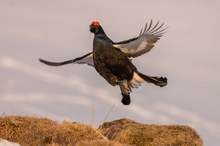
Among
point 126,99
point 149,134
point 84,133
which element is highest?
point 126,99

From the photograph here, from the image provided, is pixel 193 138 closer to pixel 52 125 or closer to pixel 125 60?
pixel 125 60

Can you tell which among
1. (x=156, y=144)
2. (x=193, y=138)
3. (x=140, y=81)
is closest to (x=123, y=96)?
(x=140, y=81)

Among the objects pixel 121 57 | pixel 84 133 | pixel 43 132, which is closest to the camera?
pixel 84 133

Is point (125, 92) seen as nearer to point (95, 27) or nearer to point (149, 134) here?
point (149, 134)

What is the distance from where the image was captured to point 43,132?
637 inches

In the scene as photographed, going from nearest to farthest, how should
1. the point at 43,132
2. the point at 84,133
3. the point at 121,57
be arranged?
the point at 84,133
the point at 43,132
the point at 121,57

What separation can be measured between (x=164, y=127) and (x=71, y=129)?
19.8 ft

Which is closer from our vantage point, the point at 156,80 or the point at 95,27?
the point at 95,27

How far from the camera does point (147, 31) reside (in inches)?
784

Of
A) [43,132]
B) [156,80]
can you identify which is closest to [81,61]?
[156,80]

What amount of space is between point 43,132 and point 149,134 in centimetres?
527

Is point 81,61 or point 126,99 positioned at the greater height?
point 81,61

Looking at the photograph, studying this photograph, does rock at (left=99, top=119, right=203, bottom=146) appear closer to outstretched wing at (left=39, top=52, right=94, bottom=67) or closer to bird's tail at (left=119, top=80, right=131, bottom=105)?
bird's tail at (left=119, top=80, right=131, bottom=105)

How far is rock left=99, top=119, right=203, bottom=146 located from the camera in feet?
64.1
